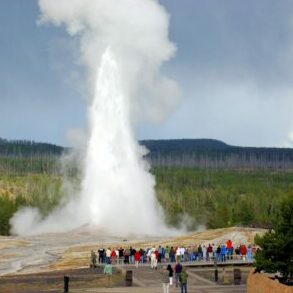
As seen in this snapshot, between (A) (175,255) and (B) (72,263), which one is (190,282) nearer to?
(A) (175,255)

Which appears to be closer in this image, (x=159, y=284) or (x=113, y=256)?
(x=159, y=284)

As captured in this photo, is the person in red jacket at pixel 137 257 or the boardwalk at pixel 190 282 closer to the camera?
the boardwalk at pixel 190 282

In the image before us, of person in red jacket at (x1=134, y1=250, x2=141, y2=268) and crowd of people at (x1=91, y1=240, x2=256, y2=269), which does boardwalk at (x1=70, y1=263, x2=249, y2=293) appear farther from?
crowd of people at (x1=91, y1=240, x2=256, y2=269)

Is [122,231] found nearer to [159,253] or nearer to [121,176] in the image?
[121,176]

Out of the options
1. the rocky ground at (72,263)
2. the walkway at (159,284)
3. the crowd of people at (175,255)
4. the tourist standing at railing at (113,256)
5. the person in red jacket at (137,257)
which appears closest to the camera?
the walkway at (159,284)

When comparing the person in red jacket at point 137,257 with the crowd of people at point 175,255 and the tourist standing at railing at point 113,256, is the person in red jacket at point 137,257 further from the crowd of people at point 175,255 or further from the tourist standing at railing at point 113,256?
the tourist standing at railing at point 113,256

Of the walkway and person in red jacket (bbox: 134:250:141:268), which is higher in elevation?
person in red jacket (bbox: 134:250:141:268)

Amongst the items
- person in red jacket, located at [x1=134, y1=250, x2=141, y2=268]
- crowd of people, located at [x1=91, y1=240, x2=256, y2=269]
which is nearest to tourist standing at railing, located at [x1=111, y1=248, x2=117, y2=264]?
crowd of people, located at [x1=91, y1=240, x2=256, y2=269]

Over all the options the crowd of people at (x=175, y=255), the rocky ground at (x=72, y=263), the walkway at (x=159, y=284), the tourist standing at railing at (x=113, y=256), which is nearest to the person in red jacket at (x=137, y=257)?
the crowd of people at (x=175, y=255)

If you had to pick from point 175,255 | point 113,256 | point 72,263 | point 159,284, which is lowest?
point 159,284

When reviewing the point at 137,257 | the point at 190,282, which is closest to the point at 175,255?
the point at 137,257

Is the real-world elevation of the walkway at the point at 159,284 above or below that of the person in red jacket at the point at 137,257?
below

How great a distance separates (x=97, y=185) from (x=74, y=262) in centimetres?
4106

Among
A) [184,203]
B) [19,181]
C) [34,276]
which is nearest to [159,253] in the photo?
[34,276]
